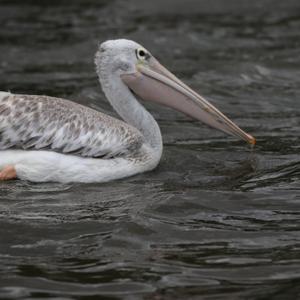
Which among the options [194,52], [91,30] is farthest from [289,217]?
[91,30]

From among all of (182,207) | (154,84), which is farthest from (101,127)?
(182,207)

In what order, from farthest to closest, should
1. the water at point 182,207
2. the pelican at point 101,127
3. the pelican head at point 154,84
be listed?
the pelican head at point 154,84
the pelican at point 101,127
the water at point 182,207

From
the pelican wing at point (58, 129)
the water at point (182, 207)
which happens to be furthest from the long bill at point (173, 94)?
the pelican wing at point (58, 129)

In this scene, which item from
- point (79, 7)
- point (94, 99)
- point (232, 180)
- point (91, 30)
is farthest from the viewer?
point (79, 7)

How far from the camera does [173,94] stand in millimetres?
7059

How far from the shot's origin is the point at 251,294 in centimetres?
448

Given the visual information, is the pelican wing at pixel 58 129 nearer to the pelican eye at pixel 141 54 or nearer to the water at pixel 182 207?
the water at pixel 182 207

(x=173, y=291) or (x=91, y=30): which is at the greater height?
(x=91, y=30)

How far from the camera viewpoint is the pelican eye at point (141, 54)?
6965 mm

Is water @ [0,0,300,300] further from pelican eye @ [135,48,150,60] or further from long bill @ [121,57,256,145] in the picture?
pelican eye @ [135,48,150,60]

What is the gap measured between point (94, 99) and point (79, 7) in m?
5.65

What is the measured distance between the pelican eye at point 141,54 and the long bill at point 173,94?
60mm

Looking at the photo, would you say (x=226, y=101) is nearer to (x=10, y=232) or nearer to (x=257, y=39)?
(x=257, y=39)

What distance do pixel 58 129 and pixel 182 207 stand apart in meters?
1.18
